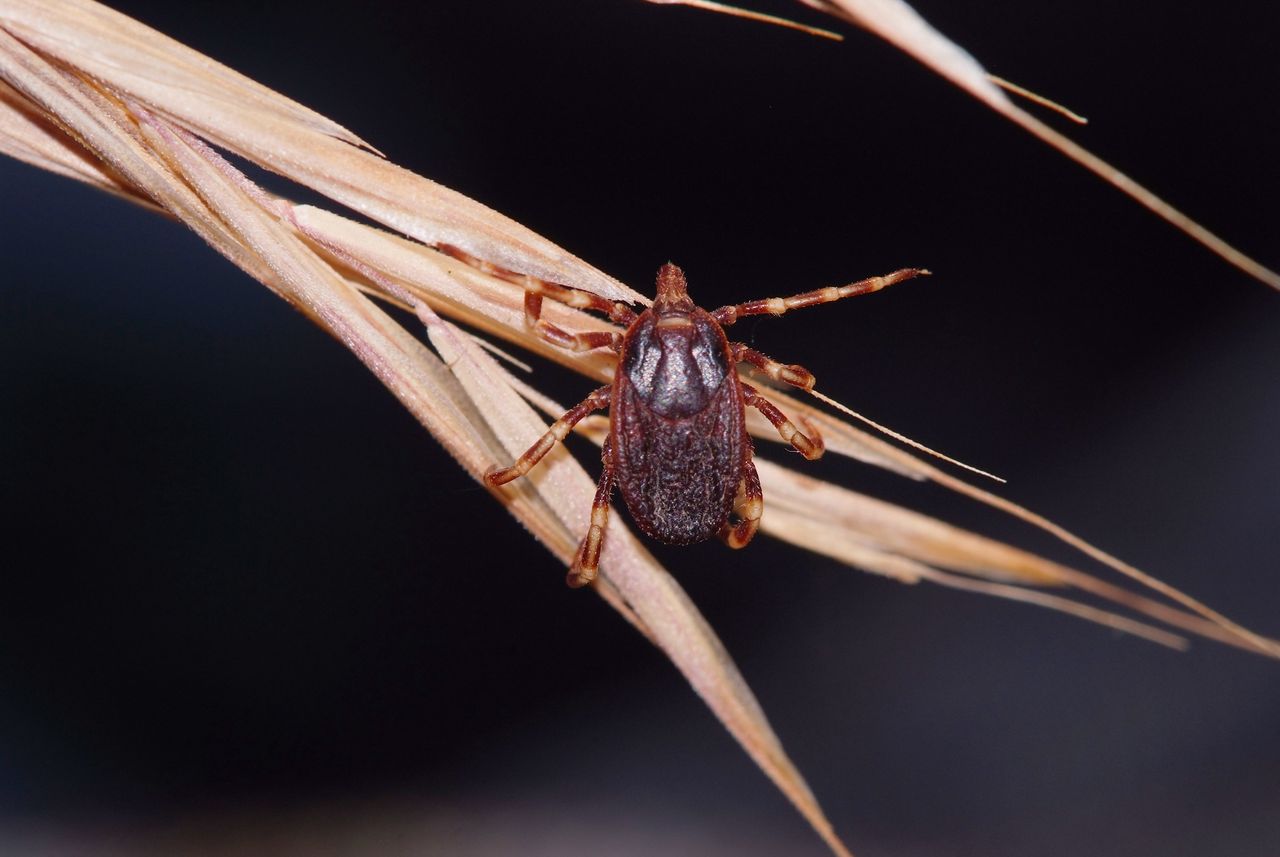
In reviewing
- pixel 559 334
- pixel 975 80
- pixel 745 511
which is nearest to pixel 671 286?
pixel 745 511

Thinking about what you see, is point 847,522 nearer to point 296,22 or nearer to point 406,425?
point 406,425

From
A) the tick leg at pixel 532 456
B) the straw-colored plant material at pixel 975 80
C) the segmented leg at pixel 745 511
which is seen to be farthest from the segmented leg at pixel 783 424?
the straw-colored plant material at pixel 975 80

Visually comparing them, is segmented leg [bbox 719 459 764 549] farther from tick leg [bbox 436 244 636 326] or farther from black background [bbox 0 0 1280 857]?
black background [bbox 0 0 1280 857]

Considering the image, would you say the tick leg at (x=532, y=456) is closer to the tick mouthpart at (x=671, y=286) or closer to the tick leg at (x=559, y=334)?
the tick leg at (x=559, y=334)

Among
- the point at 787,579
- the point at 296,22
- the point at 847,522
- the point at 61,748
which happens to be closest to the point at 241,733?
the point at 61,748

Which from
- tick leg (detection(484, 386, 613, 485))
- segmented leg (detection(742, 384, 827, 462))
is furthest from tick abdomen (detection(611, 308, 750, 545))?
tick leg (detection(484, 386, 613, 485))

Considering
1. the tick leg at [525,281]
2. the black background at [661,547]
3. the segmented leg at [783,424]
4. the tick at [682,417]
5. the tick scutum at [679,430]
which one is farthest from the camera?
the black background at [661,547]
